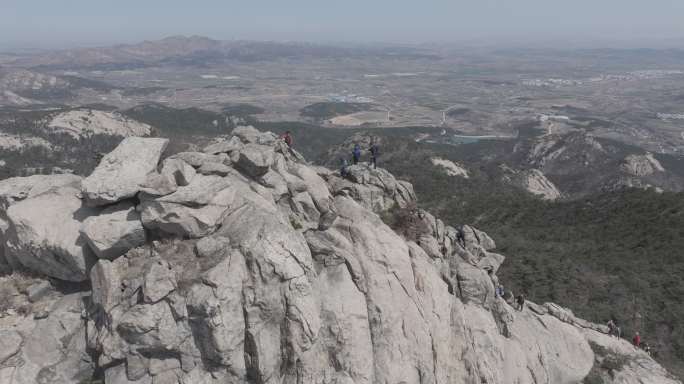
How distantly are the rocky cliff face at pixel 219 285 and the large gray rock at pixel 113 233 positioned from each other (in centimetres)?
6

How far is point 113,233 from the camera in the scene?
1820 cm

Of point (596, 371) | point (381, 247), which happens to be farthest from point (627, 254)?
point (381, 247)

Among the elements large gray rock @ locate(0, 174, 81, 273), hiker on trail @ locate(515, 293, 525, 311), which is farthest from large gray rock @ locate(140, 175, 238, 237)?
hiker on trail @ locate(515, 293, 525, 311)

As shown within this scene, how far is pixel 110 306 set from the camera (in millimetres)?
16719

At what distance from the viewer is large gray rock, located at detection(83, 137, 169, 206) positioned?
19.1 m

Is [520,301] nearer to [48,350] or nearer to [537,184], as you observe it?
[48,350]

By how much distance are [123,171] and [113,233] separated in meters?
3.20

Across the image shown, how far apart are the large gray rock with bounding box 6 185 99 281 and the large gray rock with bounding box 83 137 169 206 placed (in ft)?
3.96

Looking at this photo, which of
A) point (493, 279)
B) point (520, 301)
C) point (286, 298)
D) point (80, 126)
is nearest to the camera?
point (286, 298)

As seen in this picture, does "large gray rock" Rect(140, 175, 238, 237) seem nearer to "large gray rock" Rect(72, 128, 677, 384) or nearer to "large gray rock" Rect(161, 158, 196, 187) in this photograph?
"large gray rock" Rect(72, 128, 677, 384)

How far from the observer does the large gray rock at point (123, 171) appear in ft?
62.7

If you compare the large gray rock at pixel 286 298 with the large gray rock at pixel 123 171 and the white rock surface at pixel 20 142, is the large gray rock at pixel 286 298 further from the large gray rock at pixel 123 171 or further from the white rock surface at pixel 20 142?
the white rock surface at pixel 20 142

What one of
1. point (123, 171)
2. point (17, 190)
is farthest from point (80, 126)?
point (123, 171)

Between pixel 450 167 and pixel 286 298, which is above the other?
pixel 286 298
